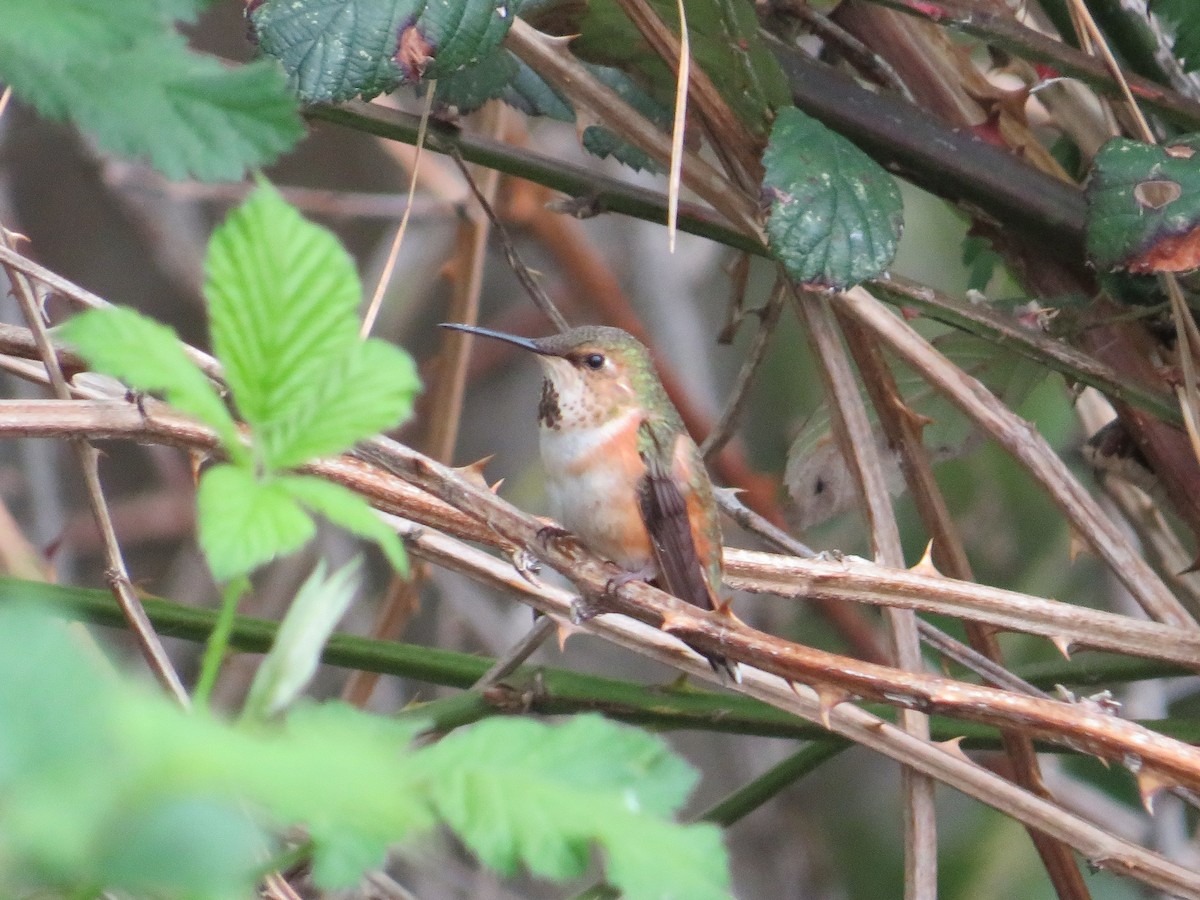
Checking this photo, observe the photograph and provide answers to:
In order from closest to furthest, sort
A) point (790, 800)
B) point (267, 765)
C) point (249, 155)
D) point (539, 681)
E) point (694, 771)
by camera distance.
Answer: point (267, 765)
point (694, 771)
point (249, 155)
point (539, 681)
point (790, 800)

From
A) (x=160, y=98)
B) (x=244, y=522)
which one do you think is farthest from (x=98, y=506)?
(x=244, y=522)

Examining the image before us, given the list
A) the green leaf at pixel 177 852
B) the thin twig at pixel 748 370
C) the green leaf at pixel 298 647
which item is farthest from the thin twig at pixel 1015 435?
the green leaf at pixel 177 852

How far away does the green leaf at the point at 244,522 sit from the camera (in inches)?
27.0

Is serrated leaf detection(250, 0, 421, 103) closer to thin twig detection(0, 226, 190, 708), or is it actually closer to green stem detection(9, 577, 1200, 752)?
thin twig detection(0, 226, 190, 708)

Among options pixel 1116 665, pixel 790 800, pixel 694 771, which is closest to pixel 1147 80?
pixel 1116 665

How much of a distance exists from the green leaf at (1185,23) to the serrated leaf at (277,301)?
139cm

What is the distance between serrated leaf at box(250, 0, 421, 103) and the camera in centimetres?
154

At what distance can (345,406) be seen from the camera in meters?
0.76

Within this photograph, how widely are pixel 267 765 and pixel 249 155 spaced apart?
1.64ft

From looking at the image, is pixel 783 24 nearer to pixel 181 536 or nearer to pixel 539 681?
pixel 539 681

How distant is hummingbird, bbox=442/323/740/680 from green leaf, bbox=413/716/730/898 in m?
1.24

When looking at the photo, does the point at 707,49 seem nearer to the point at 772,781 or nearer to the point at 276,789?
the point at 772,781

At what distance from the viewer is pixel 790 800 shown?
4770mm

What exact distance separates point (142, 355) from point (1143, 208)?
137cm
